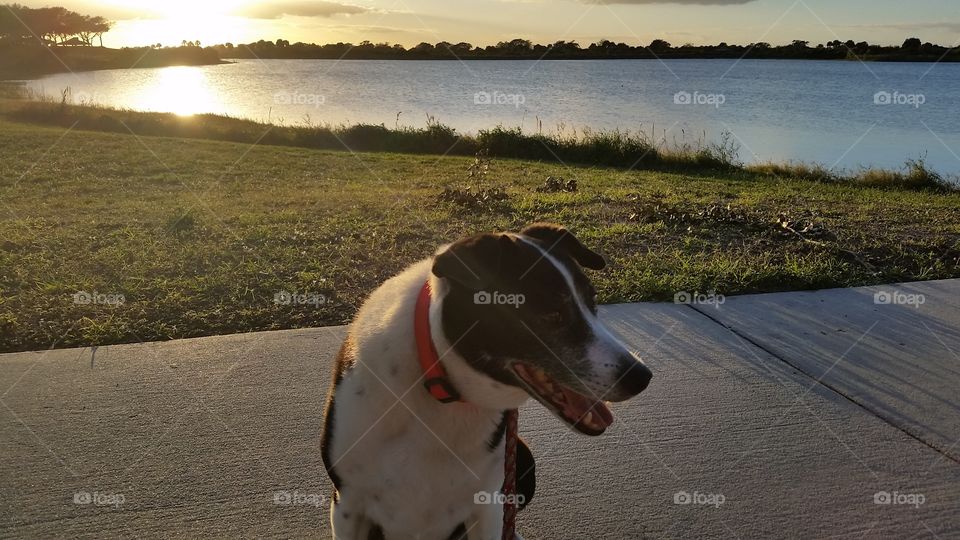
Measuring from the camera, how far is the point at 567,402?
2.26 metres

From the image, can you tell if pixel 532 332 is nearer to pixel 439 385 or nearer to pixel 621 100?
pixel 439 385

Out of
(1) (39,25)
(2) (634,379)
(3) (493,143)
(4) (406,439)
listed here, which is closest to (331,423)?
(4) (406,439)

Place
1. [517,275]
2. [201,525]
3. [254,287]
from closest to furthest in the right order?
[517,275]
[201,525]
[254,287]

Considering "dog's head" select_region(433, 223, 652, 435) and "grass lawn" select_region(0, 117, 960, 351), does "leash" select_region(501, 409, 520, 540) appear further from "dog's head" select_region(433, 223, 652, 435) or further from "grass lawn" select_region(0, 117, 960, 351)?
"grass lawn" select_region(0, 117, 960, 351)

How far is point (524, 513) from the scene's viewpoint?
291 centimetres

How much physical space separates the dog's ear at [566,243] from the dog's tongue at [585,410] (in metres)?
0.53

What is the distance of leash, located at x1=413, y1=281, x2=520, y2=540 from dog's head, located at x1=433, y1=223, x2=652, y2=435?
100 millimetres

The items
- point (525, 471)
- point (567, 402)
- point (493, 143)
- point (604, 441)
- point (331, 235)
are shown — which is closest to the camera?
point (567, 402)

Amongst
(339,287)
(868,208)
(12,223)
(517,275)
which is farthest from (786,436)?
(12,223)

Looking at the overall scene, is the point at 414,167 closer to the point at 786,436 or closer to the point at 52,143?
the point at 52,143

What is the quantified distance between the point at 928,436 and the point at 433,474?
8.53 feet

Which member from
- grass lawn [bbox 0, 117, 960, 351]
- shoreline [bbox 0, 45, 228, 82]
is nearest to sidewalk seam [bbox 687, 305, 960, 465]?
grass lawn [bbox 0, 117, 960, 351]

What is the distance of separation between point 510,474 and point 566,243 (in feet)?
2.75

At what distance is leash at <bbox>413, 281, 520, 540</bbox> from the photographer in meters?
2.21
